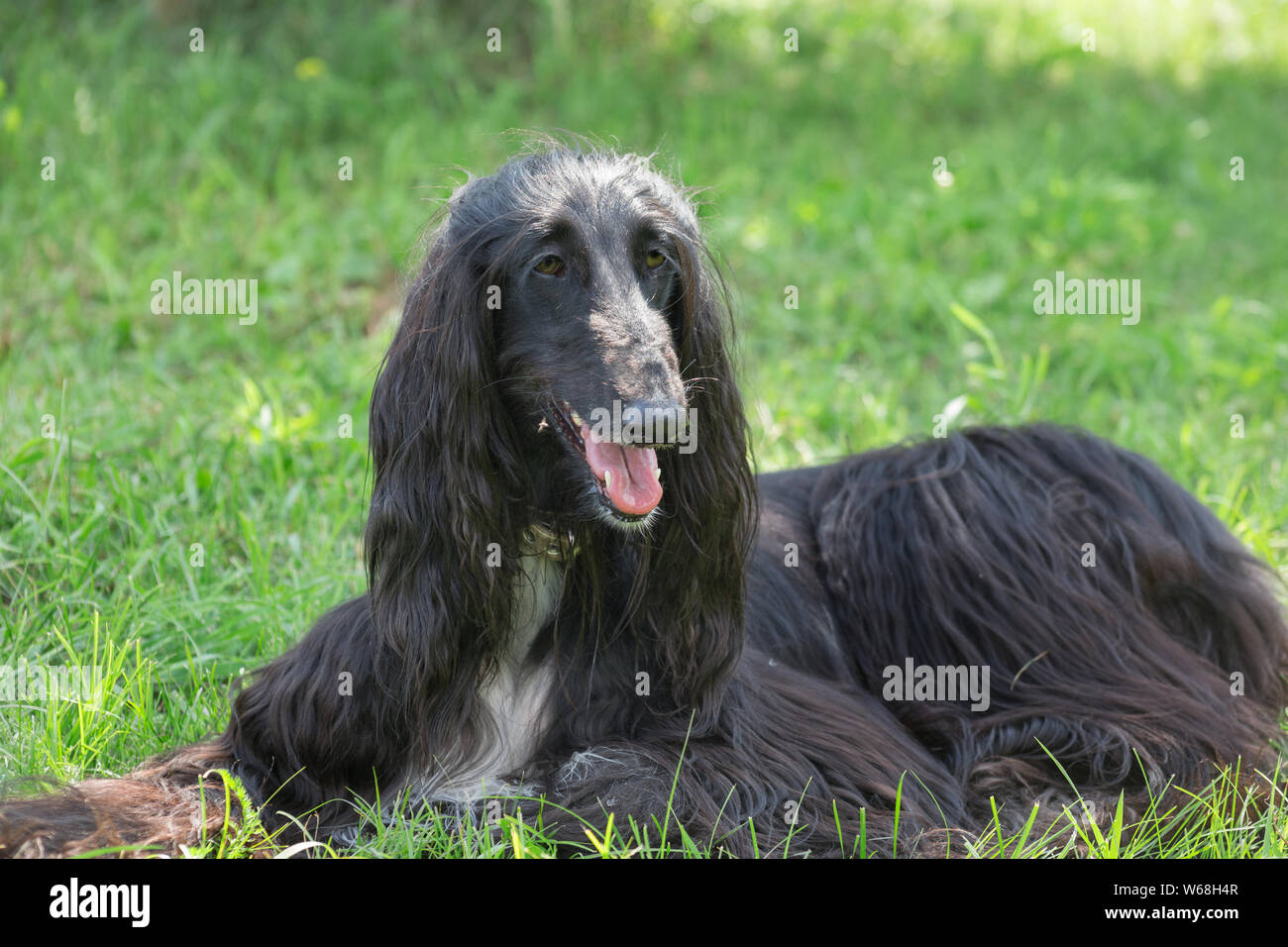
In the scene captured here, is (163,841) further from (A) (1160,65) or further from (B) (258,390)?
(A) (1160,65)

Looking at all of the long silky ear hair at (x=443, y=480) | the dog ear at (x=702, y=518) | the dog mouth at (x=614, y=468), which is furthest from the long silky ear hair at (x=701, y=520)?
the long silky ear hair at (x=443, y=480)

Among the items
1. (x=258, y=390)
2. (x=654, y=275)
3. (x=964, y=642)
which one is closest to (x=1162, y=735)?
(x=964, y=642)

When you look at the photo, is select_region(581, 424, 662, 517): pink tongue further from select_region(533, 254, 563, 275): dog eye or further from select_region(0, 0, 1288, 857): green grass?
select_region(0, 0, 1288, 857): green grass

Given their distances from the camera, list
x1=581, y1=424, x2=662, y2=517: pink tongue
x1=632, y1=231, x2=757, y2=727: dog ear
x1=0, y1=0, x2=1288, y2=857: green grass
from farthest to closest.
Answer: x1=0, y1=0, x2=1288, y2=857: green grass, x1=632, y1=231, x2=757, y2=727: dog ear, x1=581, y1=424, x2=662, y2=517: pink tongue

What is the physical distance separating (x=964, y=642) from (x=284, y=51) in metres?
5.69

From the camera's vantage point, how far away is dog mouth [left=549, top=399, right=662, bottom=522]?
112 inches

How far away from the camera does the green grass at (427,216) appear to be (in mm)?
4246

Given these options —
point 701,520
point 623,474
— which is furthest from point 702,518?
point 623,474

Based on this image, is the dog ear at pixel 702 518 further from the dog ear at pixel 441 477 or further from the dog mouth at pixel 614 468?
the dog ear at pixel 441 477

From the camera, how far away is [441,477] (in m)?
2.90

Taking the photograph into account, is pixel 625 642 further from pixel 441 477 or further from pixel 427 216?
pixel 427 216

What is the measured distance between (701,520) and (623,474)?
0.96 feet

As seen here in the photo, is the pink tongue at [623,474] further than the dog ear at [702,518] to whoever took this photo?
No

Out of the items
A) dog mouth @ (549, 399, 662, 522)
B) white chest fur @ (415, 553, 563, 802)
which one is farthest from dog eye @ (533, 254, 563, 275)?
white chest fur @ (415, 553, 563, 802)
